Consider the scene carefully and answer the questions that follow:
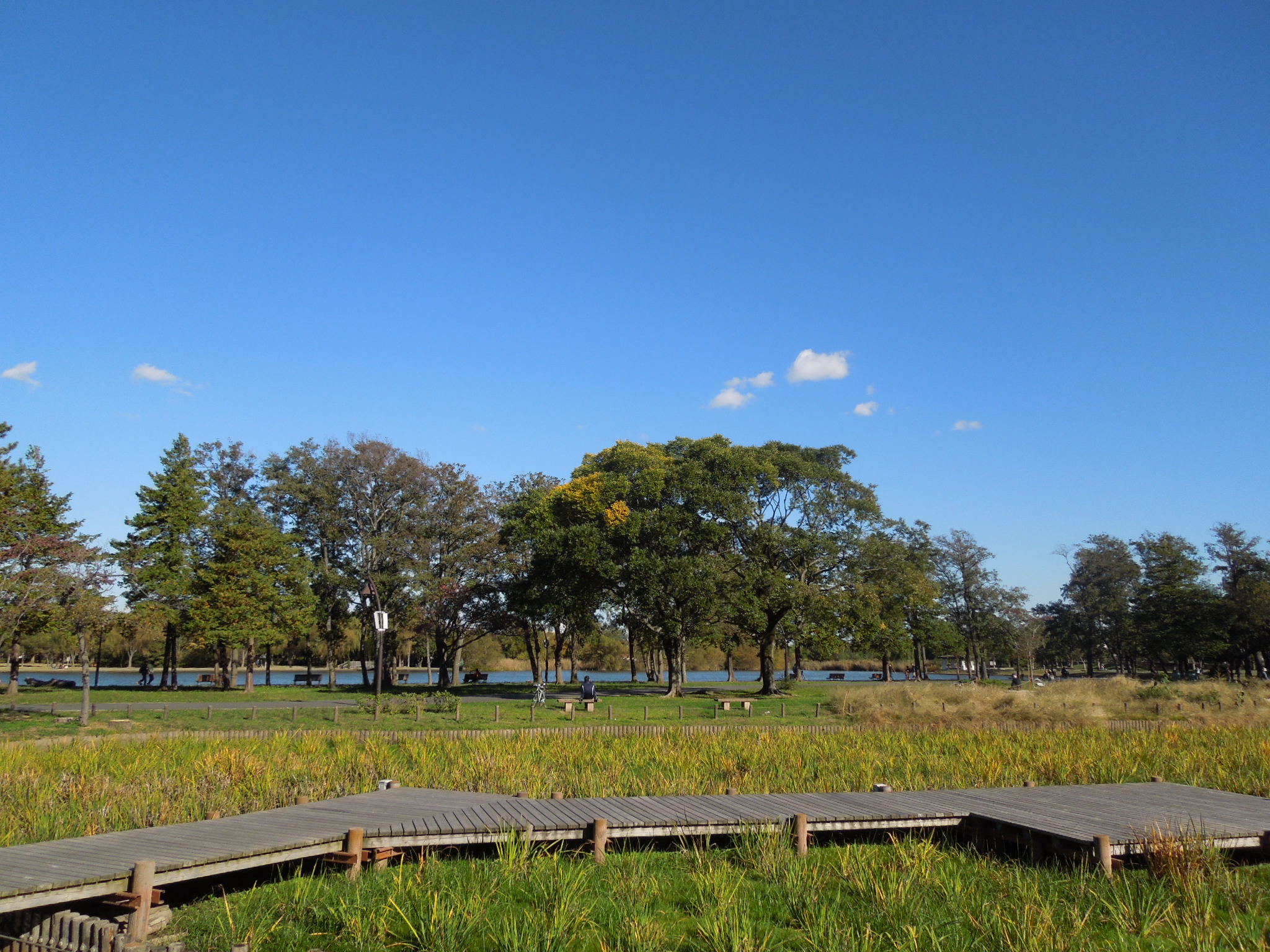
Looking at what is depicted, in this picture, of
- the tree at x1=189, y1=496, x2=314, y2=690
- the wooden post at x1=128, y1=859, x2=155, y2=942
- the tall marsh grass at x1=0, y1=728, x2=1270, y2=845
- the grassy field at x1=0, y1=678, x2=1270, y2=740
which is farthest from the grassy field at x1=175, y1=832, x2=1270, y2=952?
the tree at x1=189, y1=496, x2=314, y2=690

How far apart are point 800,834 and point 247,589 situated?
37576 mm

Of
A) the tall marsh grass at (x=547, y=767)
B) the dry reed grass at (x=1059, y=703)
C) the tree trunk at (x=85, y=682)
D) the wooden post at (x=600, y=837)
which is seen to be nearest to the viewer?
the wooden post at (x=600, y=837)

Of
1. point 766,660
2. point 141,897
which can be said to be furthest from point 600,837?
point 766,660

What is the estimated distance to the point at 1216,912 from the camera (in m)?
7.30

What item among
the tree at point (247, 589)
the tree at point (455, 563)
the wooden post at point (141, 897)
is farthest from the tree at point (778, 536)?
the wooden post at point (141, 897)

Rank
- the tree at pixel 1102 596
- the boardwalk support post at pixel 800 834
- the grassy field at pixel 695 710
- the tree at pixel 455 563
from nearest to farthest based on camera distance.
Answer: the boardwalk support post at pixel 800 834
the grassy field at pixel 695 710
the tree at pixel 455 563
the tree at pixel 1102 596

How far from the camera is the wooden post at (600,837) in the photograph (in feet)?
28.5

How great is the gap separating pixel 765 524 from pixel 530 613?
1229cm

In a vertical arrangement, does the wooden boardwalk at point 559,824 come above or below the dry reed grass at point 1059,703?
above

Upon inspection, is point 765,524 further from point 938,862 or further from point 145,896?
point 145,896

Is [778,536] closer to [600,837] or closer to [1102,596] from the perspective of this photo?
[600,837]

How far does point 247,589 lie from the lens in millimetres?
40469

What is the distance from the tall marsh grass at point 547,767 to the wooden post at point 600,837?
3199mm

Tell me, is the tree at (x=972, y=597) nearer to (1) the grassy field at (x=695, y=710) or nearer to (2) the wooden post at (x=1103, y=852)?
(1) the grassy field at (x=695, y=710)
